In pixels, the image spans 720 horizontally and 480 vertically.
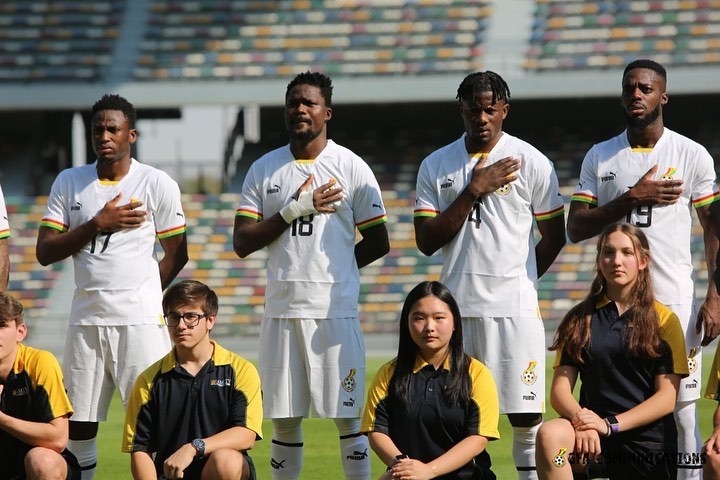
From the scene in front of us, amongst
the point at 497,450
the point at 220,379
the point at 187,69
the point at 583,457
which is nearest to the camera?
the point at 583,457

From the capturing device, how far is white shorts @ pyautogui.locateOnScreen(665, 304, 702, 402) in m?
5.04

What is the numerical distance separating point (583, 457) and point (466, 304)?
1.06m

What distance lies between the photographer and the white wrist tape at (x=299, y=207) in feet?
17.3

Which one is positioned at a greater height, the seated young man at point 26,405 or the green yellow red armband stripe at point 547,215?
the green yellow red armband stripe at point 547,215

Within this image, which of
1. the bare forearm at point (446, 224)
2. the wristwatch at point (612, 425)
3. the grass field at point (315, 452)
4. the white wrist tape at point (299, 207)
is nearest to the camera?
the wristwatch at point (612, 425)

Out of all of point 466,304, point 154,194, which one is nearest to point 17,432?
point 154,194

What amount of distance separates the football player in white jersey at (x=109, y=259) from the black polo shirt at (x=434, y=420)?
1320 millimetres

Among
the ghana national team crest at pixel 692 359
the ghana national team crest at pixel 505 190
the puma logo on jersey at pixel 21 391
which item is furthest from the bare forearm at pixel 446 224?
the puma logo on jersey at pixel 21 391

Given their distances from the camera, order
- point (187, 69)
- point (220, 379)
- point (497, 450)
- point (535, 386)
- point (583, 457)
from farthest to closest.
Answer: point (187, 69) → point (497, 450) → point (535, 386) → point (220, 379) → point (583, 457)

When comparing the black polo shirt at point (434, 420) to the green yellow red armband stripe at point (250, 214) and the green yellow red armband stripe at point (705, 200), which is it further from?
the green yellow red armband stripe at point (705, 200)

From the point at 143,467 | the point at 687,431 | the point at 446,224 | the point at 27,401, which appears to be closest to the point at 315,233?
the point at 446,224

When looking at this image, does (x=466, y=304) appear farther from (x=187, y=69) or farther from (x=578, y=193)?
(x=187, y=69)

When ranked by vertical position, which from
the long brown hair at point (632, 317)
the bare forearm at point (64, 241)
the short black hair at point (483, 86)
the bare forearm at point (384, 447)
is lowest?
the bare forearm at point (384, 447)

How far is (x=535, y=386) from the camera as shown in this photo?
17.0 ft
